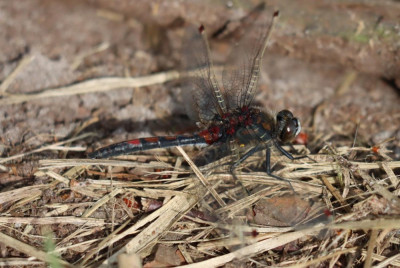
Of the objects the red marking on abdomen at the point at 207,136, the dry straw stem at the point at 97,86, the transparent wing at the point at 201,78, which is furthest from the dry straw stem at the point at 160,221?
the dry straw stem at the point at 97,86

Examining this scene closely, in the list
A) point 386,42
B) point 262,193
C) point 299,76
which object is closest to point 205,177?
point 262,193

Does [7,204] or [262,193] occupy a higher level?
[7,204]

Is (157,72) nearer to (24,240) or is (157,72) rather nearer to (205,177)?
(205,177)

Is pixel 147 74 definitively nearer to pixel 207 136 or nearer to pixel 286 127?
pixel 207 136

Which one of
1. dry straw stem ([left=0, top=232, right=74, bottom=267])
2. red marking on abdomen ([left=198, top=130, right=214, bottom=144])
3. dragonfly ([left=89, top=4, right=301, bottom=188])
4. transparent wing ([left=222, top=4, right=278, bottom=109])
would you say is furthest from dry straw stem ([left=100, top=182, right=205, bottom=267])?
transparent wing ([left=222, top=4, right=278, bottom=109])

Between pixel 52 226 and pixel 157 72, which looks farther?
pixel 157 72

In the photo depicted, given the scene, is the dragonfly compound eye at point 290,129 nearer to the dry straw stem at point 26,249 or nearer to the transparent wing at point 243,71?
the transparent wing at point 243,71
